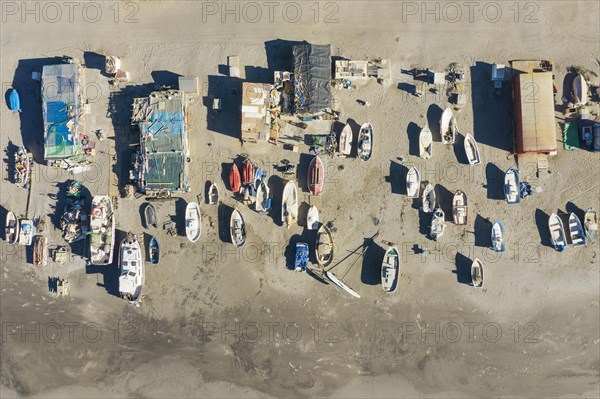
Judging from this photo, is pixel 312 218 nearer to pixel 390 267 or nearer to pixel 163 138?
pixel 390 267

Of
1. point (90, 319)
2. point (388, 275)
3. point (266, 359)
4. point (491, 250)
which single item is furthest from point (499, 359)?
point (90, 319)

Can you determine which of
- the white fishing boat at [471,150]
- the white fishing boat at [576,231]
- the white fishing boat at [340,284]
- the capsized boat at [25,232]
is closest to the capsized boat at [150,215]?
the capsized boat at [25,232]

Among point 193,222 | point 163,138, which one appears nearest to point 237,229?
point 193,222

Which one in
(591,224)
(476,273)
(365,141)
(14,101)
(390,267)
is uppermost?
(14,101)

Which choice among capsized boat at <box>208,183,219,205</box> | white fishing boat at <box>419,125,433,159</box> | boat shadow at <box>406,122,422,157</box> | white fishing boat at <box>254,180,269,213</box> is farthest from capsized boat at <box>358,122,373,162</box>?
capsized boat at <box>208,183,219,205</box>

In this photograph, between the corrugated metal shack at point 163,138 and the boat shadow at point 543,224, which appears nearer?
the corrugated metal shack at point 163,138

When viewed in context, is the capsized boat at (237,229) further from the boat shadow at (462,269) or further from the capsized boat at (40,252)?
the boat shadow at (462,269)

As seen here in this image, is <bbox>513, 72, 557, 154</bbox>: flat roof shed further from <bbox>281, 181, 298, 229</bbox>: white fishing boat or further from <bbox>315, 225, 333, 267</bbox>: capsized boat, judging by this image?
<bbox>281, 181, 298, 229</bbox>: white fishing boat
